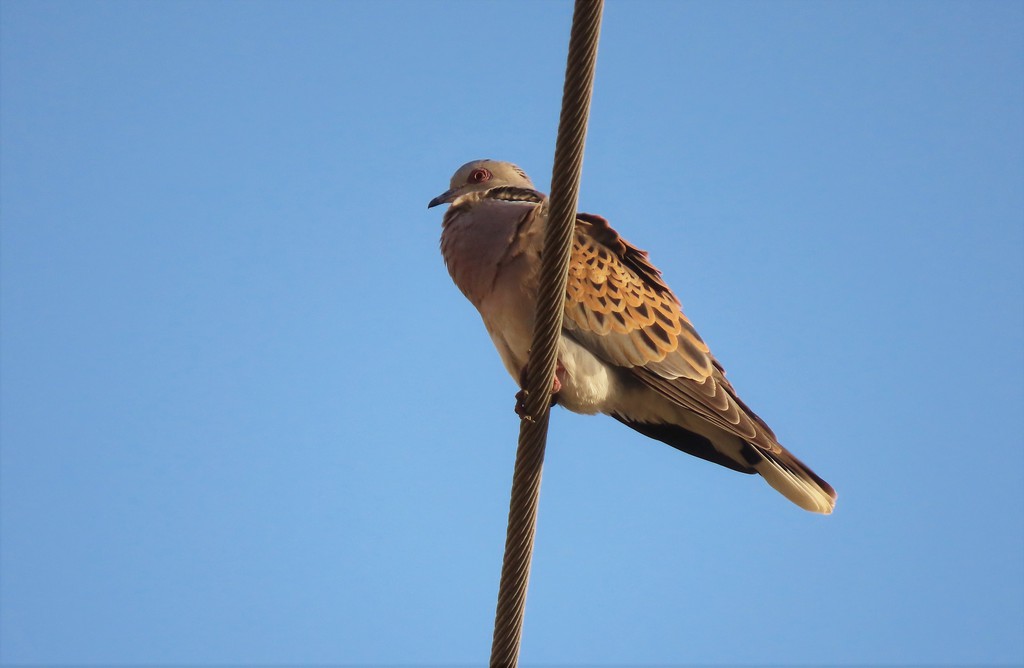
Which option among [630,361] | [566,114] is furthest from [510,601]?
[630,361]

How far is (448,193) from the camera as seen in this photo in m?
4.69

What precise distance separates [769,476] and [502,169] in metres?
1.78

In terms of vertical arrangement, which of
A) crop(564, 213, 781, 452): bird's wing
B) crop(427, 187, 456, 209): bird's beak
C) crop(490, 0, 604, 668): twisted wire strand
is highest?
crop(427, 187, 456, 209): bird's beak

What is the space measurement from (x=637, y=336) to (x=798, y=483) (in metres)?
0.87

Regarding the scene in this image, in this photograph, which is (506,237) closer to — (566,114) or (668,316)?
(668,316)

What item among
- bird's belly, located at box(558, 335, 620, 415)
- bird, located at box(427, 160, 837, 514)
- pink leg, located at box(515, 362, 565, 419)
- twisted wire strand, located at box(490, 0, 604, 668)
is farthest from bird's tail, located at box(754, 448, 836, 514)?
twisted wire strand, located at box(490, 0, 604, 668)

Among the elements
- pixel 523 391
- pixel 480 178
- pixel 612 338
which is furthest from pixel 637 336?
pixel 480 178

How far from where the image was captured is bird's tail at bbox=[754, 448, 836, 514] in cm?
417

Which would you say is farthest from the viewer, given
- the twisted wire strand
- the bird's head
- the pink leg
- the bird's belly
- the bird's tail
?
the bird's head

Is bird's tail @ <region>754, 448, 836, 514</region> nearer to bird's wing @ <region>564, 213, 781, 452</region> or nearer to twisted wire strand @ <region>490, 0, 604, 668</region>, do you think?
bird's wing @ <region>564, 213, 781, 452</region>

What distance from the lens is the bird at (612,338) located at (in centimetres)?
408

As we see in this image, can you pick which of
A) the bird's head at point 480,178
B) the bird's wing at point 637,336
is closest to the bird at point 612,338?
the bird's wing at point 637,336

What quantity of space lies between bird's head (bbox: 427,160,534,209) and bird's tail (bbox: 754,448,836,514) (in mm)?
1569

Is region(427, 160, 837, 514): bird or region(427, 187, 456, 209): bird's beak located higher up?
region(427, 187, 456, 209): bird's beak
